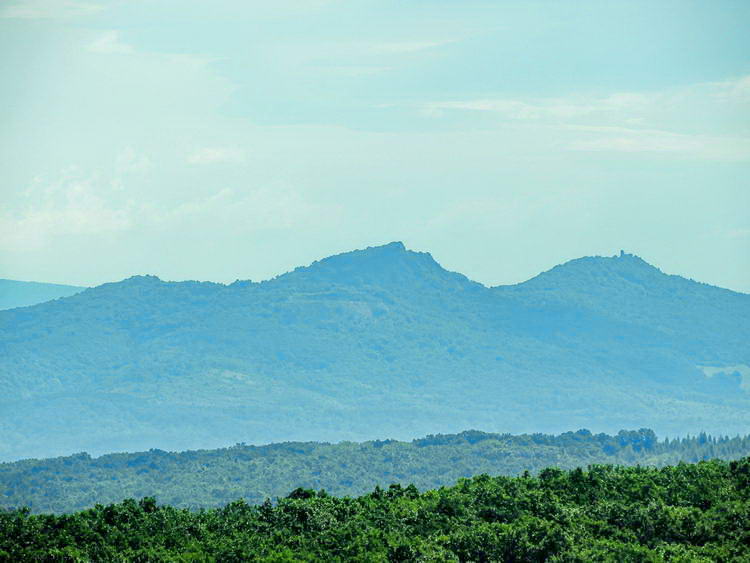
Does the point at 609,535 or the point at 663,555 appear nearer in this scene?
the point at 663,555

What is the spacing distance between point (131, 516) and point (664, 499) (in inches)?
1408

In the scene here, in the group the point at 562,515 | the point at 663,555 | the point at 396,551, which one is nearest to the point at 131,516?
the point at 396,551

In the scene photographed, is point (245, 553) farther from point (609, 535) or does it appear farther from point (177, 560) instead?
point (609, 535)

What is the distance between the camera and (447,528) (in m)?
96.2

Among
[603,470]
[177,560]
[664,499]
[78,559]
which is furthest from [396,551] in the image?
[603,470]

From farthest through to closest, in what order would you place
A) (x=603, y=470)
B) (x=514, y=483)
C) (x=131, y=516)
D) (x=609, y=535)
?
(x=603, y=470) < (x=514, y=483) < (x=131, y=516) < (x=609, y=535)

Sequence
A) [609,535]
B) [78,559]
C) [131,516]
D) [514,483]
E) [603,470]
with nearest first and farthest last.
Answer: [78,559] < [609,535] < [131,516] < [514,483] < [603,470]

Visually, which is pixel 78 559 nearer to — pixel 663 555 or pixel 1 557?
pixel 1 557

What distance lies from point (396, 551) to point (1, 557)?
2205 cm

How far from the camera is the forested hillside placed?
87.5 metres

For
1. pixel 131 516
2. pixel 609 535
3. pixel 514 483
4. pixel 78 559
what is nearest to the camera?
pixel 78 559

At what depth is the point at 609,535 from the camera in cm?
9462

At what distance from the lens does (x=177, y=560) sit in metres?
85.3

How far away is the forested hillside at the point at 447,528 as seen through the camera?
287 ft
